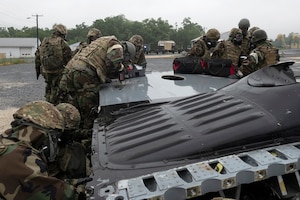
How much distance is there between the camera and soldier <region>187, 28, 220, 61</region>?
19.1ft

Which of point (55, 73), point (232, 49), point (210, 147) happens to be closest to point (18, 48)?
point (55, 73)

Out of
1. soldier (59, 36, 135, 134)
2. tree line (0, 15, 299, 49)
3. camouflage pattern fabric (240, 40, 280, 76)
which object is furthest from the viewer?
tree line (0, 15, 299, 49)

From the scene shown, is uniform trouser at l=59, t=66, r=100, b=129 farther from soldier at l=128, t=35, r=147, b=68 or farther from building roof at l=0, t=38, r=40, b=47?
building roof at l=0, t=38, r=40, b=47

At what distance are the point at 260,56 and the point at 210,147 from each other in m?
3.00

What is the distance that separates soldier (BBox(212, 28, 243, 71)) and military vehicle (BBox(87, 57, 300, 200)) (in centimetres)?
325

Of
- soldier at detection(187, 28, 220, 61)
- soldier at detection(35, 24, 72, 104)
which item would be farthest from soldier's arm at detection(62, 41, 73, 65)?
soldier at detection(187, 28, 220, 61)

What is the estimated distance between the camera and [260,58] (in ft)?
15.4

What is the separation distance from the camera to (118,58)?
13.6ft

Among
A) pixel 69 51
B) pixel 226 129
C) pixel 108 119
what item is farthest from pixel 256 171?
pixel 69 51

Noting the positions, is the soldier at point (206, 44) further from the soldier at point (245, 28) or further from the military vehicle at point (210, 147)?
the military vehicle at point (210, 147)

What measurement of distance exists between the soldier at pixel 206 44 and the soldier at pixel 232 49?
11 centimetres

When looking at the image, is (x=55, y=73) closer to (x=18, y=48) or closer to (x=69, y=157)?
(x=69, y=157)

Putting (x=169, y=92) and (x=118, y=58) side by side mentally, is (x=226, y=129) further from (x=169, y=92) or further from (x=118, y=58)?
(x=118, y=58)

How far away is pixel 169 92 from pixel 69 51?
396cm
